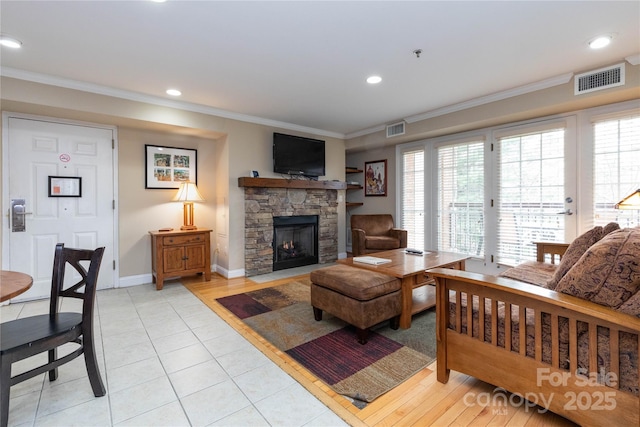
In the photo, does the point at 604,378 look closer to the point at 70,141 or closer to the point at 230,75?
the point at 230,75

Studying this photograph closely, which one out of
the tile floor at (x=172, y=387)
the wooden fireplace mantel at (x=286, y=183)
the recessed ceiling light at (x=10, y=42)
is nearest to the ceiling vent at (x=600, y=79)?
the wooden fireplace mantel at (x=286, y=183)

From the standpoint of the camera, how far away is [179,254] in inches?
149

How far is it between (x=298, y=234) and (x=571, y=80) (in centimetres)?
391

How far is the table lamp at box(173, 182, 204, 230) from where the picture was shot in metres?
3.87

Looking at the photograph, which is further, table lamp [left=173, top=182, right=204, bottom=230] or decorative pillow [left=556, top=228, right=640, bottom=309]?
table lamp [left=173, top=182, right=204, bottom=230]

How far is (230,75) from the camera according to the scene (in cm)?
291

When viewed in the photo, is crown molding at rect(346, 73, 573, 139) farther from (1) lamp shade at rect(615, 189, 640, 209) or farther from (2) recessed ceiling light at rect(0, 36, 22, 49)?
(2) recessed ceiling light at rect(0, 36, 22, 49)

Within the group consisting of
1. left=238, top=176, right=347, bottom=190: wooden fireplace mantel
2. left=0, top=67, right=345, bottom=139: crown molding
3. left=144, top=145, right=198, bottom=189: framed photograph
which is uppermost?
left=0, top=67, right=345, bottom=139: crown molding

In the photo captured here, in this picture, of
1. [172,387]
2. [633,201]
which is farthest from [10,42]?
[633,201]

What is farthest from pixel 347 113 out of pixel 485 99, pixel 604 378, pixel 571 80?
pixel 604 378

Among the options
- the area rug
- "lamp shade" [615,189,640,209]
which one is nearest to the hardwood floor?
the area rug

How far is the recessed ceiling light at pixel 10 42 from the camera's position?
7.29 feet

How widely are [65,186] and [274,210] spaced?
2.54 metres

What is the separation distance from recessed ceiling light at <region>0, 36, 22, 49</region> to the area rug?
279cm
